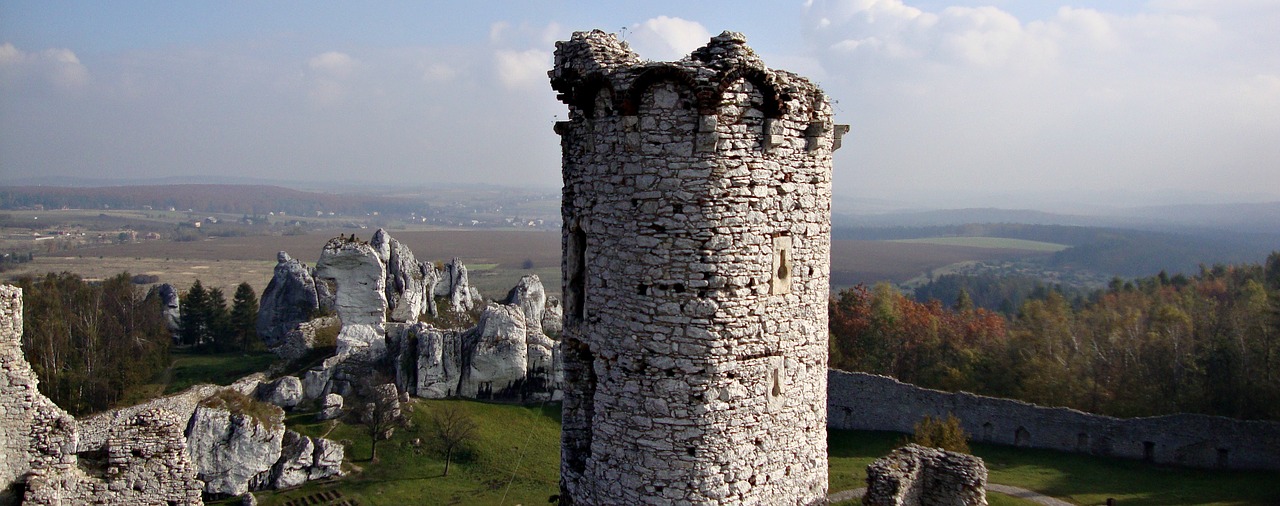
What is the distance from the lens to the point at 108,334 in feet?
128

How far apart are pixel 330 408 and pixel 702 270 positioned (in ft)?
88.1

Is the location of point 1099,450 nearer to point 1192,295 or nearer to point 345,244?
point 1192,295

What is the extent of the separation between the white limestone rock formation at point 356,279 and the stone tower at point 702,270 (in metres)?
34.4

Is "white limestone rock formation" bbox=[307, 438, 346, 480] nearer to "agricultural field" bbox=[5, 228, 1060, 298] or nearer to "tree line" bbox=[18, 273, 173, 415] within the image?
"tree line" bbox=[18, 273, 173, 415]

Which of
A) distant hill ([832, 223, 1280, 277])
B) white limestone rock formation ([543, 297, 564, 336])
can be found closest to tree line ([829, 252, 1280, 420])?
white limestone rock formation ([543, 297, 564, 336])

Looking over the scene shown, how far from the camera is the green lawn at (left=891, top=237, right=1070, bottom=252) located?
6304 inches

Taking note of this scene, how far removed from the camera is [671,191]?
6.38m

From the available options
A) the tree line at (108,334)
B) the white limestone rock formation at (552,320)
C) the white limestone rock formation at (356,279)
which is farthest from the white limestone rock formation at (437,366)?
the tree line at (108,334)

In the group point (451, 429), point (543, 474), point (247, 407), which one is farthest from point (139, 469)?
point (451, 429)

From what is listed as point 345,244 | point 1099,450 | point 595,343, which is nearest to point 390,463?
point 345,244

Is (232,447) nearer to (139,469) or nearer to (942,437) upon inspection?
(139,469)

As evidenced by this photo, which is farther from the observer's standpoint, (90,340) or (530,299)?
(530,299)

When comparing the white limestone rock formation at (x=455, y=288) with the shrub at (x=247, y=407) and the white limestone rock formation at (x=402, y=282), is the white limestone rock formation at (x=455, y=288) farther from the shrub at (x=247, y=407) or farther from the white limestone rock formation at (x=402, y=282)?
the shrub at (x=247, y=407)

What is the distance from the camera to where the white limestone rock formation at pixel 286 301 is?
44.5m
